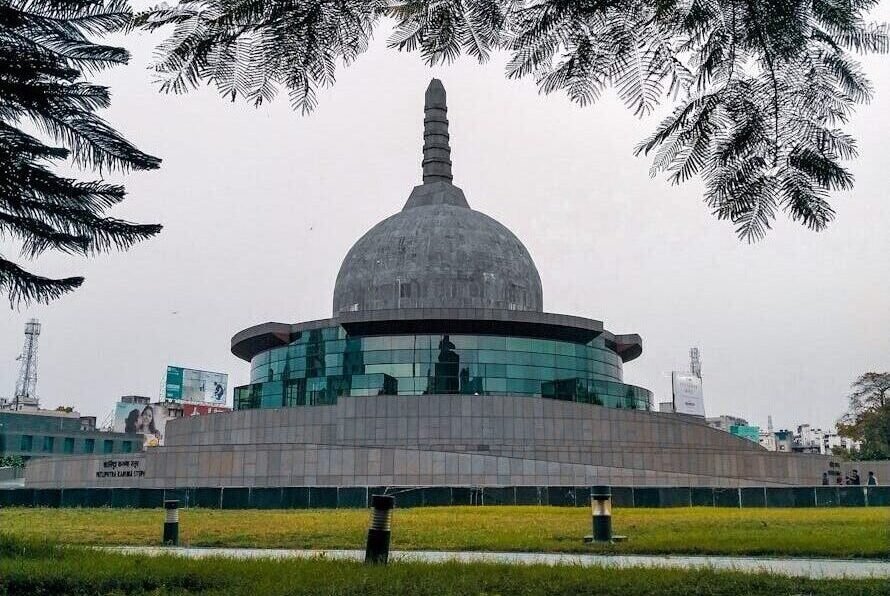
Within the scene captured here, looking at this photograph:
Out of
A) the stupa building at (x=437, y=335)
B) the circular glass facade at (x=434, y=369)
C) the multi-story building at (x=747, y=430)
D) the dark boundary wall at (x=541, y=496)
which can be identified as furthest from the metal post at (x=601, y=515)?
the multi-story building at (x=747, y=430)

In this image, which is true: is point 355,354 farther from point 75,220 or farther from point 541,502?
point 75,220

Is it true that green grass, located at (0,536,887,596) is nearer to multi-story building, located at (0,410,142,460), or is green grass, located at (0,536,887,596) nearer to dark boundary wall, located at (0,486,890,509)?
dark boundary wall, located at (0,486,890,509)

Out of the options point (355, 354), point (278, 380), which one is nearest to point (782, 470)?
point (355, 354)

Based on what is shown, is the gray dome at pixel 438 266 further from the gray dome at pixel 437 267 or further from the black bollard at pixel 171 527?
the black bollard at pixel 171 527

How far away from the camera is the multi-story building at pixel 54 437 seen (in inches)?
4168

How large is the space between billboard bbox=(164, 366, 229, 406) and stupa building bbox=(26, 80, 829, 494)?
2497 inches

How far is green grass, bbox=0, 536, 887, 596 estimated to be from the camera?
348 inches

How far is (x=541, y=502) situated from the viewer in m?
26.6

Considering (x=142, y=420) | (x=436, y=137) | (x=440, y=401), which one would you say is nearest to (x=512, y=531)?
(x=440, y=401)

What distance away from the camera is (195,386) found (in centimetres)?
12156

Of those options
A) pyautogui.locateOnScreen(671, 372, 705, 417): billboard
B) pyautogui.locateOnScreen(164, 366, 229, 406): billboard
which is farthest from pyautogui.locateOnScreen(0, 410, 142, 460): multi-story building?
pyautogui.locateOnScreen(671, 372, 705, 417): billboard

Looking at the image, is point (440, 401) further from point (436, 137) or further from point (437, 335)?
point (436, 137)

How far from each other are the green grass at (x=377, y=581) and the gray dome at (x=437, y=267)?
4296cm

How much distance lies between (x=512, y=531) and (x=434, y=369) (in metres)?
32.6
